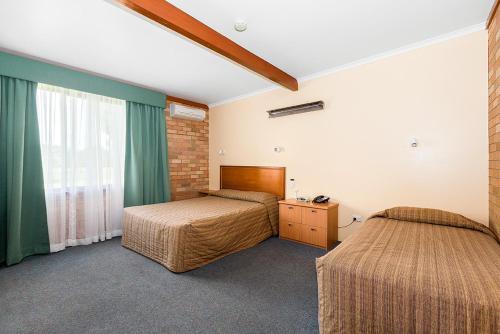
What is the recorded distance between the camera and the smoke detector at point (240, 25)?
2.16 meters

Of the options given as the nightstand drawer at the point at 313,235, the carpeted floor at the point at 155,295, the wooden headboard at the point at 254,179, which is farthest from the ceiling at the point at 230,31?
the carpeted floor at the point at 155,295

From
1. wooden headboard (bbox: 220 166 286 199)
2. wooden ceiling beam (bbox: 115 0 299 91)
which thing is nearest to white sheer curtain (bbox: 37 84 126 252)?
wooden headboard (bbox: 220 166 286 199)

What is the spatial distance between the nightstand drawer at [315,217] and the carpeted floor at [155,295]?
1.29 ft

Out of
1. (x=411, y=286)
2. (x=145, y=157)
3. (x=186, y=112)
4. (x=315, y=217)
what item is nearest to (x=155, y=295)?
(x=411, y=286)

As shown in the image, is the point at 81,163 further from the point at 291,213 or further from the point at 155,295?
the point at 291,213

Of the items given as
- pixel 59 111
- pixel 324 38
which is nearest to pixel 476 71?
pixel 324 38

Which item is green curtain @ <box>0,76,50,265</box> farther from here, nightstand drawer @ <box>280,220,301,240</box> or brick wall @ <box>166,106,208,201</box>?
nightstand drawer @ <box>280,220,301,240</box>

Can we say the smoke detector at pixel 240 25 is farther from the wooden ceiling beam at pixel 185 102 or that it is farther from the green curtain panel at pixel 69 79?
the wooden ceiling beam at pixel 185 102

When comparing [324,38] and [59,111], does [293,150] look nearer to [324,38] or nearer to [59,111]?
[324,38]

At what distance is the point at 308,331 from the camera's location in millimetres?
1607

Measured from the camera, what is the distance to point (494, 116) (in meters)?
2.10

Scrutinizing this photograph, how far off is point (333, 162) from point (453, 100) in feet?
4.76

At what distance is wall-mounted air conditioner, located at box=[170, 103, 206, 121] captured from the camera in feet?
14.2

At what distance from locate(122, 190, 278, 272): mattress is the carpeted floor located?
13cm
